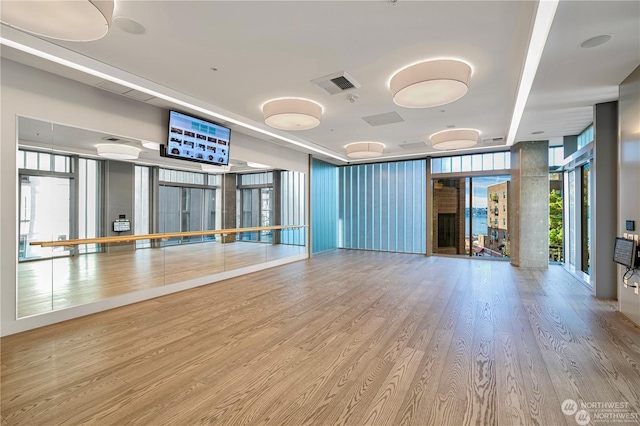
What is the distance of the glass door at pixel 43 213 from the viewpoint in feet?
13.0

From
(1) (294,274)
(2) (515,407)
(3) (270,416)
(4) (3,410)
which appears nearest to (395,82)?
(2) (515,407)

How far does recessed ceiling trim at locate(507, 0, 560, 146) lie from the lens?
277 cm

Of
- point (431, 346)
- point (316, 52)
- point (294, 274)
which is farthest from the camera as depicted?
point (294, 274)

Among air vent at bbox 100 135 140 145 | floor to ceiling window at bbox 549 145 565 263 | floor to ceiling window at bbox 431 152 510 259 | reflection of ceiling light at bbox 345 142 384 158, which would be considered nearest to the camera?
air vent at bbox 100 135 140 145

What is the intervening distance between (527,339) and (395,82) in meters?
3.92

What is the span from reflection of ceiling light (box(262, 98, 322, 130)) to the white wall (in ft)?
7.24

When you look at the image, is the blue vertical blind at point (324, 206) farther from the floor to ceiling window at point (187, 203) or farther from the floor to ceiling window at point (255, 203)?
the floor to ceiling window at point (187, 203)

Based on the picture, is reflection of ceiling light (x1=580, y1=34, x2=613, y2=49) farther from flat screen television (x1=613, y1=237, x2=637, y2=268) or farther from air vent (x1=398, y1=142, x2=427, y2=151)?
air vent (x1=398, y1=142, x2=427, y2=151)

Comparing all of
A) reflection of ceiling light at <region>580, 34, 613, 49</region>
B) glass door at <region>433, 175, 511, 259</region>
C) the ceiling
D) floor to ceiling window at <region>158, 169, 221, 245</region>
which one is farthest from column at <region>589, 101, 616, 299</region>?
floor to ceiling window at <region>158, 169, 221, 245</region>

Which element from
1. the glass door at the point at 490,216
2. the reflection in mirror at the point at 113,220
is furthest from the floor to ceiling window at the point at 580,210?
the reflection in mirror at the point at 113,220

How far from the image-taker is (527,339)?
353cm

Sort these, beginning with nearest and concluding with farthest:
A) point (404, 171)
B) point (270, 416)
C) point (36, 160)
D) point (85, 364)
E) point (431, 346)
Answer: point (270, 416), point (85, 364), point (431, 346), point (36, 160), point (404, 171)

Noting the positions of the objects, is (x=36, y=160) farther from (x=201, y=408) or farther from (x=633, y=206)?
(x=633, y=206)

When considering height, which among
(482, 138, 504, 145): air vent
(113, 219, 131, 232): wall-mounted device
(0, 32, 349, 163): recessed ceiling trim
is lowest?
(113, 219, 131, 232): wall-mounted device
